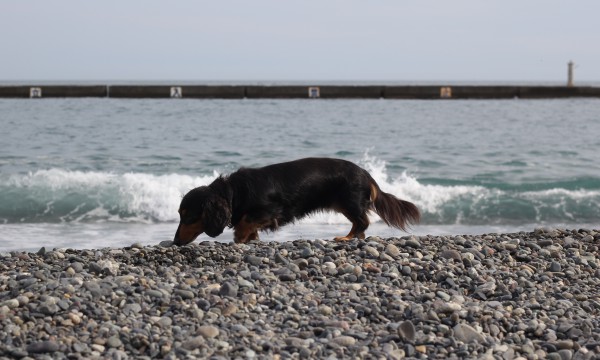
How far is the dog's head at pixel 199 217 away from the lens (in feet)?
17.1

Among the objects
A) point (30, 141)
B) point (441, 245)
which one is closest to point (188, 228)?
point (441, 245)

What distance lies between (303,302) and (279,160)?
9906 mm

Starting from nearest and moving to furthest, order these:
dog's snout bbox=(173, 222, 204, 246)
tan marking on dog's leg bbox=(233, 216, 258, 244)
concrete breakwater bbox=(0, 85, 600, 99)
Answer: dog's snout bbox=(173, 222, 204, 246)
tan marking on dog's leg bbox=(233, 216, 258, 244)
concrete breakwater bbox=(0, 85, 600, 99)

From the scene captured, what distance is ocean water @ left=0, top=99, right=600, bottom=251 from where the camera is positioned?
8.73 metres

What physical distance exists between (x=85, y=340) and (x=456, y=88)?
27415mm

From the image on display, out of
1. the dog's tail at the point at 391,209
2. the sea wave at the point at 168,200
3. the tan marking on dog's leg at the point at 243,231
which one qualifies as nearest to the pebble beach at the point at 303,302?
the tan marking on dog's leg at the point at 243,231

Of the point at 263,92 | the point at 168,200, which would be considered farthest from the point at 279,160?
the point at 263,92

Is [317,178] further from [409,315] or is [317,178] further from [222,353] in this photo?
[222,353]

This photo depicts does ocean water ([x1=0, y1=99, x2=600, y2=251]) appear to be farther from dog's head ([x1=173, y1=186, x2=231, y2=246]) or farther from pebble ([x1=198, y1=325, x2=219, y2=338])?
pebble ([x1=198, y1=325, x2=219, y2=338])

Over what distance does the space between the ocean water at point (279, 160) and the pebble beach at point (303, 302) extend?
241 cm

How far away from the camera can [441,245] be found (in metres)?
5.05

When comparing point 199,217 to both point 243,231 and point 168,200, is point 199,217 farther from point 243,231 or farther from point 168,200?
point 168,200

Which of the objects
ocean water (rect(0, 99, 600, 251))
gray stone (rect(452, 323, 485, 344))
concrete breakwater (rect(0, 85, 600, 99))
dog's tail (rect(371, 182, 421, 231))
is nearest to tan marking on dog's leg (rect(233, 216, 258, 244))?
dog's tail (rect(371, 182, 421, 231))

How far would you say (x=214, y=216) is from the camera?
17.1 feet
